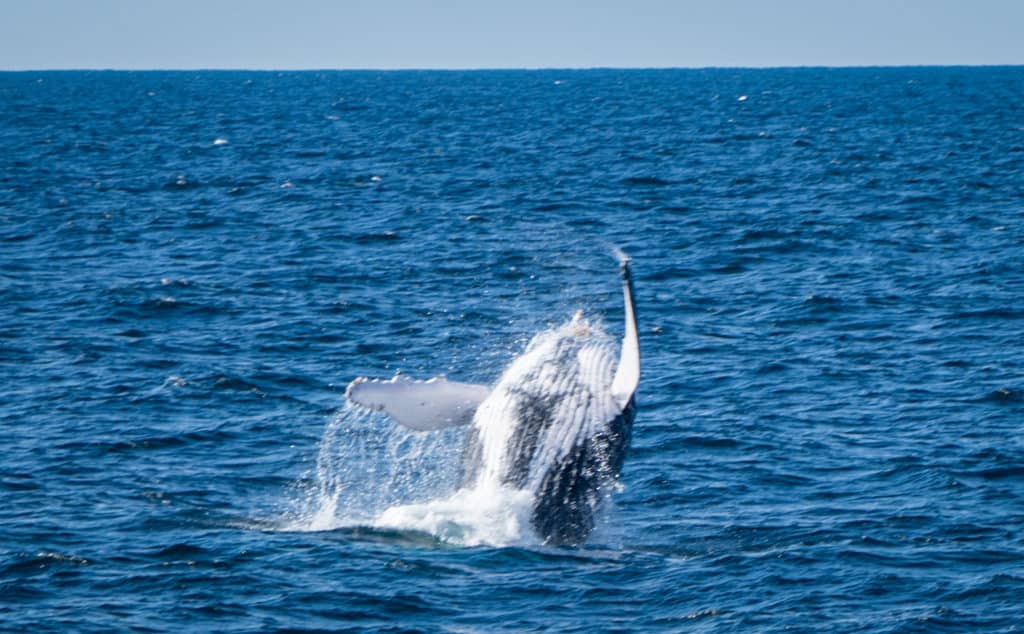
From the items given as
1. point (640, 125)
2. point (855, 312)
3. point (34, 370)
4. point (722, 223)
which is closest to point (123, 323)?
point (34, 370)

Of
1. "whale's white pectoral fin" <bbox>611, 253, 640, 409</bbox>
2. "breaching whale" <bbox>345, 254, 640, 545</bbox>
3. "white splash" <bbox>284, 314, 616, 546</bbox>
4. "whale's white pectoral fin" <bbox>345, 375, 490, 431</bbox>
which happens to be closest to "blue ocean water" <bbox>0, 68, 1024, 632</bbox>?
"white splash" <bbox>284, 314, 616, 546</bbox>

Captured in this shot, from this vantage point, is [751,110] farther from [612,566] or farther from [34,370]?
[612,566]

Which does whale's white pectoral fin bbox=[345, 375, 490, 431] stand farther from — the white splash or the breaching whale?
the white splash

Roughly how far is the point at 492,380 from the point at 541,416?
14.6 m

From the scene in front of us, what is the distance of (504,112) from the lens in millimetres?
149375

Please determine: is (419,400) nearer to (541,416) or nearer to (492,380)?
(541,416)

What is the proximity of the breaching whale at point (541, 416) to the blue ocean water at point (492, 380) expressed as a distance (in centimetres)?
128

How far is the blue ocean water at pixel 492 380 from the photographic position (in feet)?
68.5

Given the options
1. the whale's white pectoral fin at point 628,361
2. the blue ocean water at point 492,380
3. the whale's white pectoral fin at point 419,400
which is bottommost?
the blue ocean water at point 492,380

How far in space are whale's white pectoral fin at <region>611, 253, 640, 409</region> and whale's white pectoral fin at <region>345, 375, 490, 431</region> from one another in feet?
5.99

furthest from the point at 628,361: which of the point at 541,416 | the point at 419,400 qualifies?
the point at 419,400

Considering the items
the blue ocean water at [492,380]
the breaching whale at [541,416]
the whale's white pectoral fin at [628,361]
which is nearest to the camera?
the whale's white pectoral fin at [628,361]

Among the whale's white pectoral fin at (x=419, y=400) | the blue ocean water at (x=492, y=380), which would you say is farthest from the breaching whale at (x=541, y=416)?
the blue ocean water at (x=492, y=380)

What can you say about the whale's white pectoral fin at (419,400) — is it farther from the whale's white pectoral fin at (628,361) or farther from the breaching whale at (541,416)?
the whale's white pectoral fin at (628,361)
